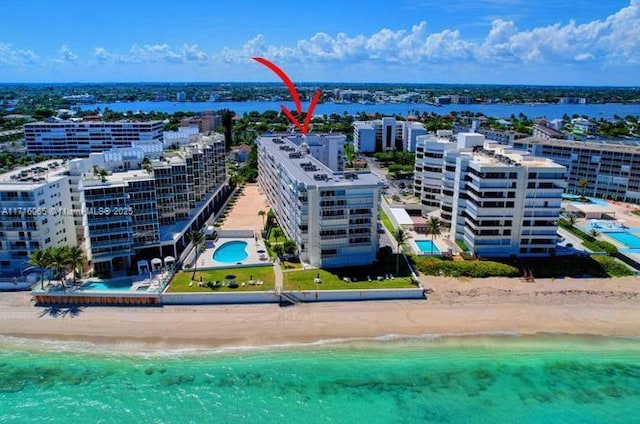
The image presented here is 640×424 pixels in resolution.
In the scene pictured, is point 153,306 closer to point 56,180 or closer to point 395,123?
point 56,180

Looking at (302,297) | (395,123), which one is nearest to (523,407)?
(302,297)

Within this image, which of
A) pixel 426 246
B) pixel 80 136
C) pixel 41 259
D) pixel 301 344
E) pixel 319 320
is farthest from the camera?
pixel 80 136

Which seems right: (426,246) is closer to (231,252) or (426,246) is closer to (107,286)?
(231,252)

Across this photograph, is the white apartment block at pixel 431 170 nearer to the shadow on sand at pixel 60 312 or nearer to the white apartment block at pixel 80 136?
the shadow on sand at pixel 60 312

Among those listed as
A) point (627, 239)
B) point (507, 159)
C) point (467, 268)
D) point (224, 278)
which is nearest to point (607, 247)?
point (627, 239)

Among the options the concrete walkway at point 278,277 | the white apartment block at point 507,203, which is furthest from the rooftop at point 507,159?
the concrete walkway at point 278,277

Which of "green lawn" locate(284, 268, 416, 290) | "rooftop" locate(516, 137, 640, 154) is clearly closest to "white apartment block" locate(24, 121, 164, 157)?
"green lawn" locate(284, 268, 416, 290)

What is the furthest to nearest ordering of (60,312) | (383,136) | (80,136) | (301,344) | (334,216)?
(383,136), (80,136), (334,216), (60,312), (301,344)

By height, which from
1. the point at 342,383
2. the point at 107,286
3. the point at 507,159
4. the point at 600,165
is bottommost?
the point at 342,383
